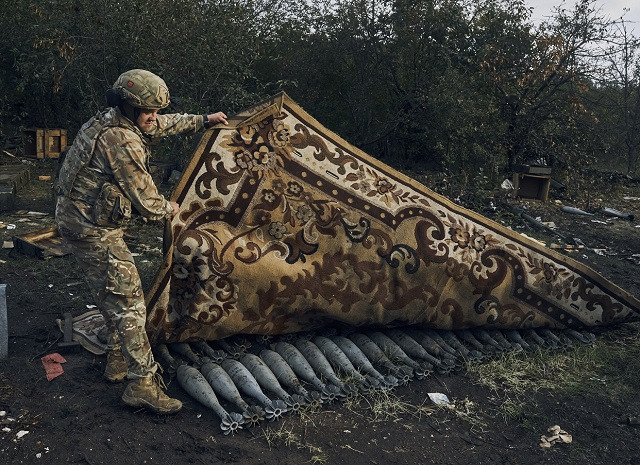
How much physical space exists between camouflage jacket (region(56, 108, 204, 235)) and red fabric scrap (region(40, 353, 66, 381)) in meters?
1.10

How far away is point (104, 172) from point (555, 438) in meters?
3.41

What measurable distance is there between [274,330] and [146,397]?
114 centimetres

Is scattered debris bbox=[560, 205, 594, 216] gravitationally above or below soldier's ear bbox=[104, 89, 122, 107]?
below

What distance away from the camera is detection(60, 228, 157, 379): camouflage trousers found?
12.5 feet

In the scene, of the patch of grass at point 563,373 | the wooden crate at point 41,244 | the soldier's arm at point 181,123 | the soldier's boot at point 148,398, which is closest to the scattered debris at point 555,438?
the patch of grass at point 563,373

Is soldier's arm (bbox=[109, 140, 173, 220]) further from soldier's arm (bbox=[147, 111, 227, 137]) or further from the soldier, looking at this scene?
soldier's arm (bbox=[147, 111, 227, 137])

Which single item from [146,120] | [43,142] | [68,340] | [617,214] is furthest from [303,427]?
[43,142]

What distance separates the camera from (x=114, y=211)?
12.3ft

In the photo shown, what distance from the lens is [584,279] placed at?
5.30 metres

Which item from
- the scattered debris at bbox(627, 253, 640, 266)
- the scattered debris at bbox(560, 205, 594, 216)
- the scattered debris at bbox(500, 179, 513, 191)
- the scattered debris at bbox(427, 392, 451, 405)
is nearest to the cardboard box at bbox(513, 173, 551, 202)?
the scattered debris at bbox(500, 179, 513, 191)

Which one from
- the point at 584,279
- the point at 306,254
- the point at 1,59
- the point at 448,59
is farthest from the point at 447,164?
the point at 1,59

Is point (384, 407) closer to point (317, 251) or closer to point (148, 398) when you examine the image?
point (317, 251)

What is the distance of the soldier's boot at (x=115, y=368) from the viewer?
4129 mm

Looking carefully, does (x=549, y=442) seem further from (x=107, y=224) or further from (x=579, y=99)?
(x=579, y=99)
